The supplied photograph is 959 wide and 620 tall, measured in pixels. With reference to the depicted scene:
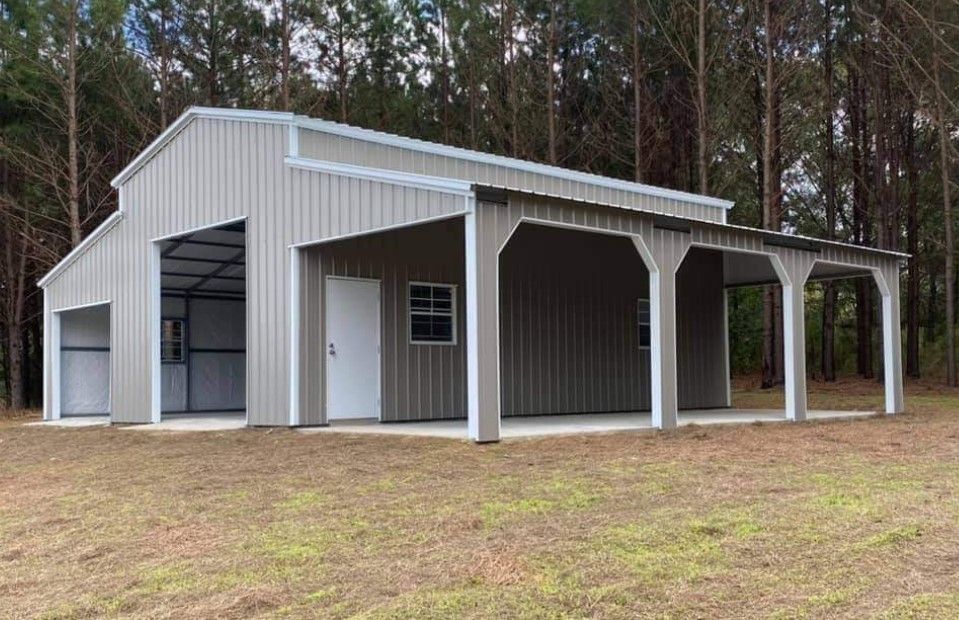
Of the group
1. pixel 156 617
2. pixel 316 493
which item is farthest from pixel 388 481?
pixel 156 617

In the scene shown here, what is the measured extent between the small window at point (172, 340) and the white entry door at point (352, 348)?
19.6ft

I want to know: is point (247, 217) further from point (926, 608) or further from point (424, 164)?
point (926, 608)

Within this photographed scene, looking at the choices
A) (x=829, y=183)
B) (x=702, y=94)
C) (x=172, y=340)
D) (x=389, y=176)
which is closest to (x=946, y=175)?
(x=829, y=183)

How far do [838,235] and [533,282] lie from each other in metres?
14.7

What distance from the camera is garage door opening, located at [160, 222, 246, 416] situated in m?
15.4

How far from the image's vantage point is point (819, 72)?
20750 millimetres

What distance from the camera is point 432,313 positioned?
40.8 feet

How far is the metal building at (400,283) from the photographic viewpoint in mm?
9938

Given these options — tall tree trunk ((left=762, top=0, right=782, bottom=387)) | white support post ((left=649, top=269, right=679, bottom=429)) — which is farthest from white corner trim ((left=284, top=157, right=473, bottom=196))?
tall tree trunk ((left=762, top=0, right=782, bottom=387))

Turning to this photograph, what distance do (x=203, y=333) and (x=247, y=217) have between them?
5.58m

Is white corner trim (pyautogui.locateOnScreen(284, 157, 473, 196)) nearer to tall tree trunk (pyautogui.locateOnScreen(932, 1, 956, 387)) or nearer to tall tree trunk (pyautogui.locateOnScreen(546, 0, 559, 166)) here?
tall tree trunk (pyautogui.locateOnScreen(546, 0, 559, 166))

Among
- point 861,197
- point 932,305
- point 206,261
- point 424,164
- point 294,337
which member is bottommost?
point 294,337

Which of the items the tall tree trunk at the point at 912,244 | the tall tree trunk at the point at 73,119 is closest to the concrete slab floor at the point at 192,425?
the tall tree trunk at the point at 73,119

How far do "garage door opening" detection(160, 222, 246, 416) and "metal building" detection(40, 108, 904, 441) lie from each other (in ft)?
0.15
